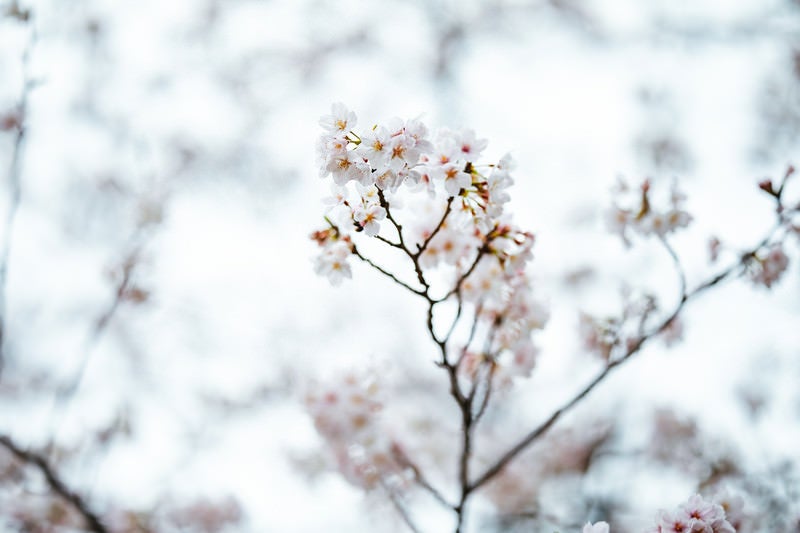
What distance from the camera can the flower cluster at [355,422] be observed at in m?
2.21

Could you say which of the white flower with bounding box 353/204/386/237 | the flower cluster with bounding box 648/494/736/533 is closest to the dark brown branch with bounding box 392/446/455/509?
the flower cluster with bounding box 648/494/736/533

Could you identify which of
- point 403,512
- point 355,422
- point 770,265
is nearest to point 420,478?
point 403,512

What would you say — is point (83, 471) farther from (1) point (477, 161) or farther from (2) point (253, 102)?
(2) point (253, 102)

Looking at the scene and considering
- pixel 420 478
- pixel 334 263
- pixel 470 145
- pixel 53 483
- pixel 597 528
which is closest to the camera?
pixel 597 528

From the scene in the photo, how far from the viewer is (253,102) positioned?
21.8ft

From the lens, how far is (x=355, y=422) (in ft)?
7.27

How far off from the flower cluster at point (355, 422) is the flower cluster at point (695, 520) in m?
1.06

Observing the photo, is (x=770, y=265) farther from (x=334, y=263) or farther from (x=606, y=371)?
(x=334, y=263)

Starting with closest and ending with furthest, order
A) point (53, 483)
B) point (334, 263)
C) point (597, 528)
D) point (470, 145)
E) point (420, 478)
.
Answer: point (597, 528), point (470, 145), point (334, 263), point (420, 478), point (53, 483)

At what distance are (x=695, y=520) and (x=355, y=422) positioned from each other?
1.20 meters

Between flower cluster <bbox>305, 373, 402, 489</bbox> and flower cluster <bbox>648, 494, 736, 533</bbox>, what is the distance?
1.06m

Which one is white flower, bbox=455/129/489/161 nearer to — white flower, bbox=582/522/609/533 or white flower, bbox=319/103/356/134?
white flower, bbox=319/103/356/134

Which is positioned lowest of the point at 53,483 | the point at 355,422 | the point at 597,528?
the point at 597,528

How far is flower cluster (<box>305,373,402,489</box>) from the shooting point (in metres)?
2.21
